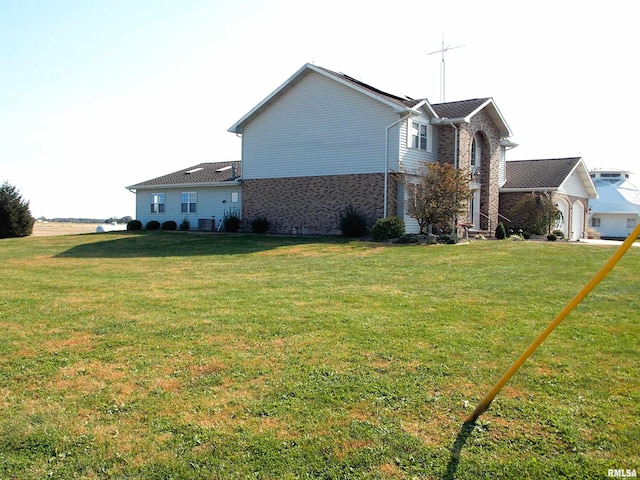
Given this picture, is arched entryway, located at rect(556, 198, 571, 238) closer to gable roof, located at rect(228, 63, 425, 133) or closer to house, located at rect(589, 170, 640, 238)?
gable roof, located at rect(228, 63, 425, 133)

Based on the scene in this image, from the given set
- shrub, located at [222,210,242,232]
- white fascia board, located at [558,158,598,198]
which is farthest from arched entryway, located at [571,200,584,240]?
shrub, located at [222,210,242,232]

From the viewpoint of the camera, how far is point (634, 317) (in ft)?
26.3

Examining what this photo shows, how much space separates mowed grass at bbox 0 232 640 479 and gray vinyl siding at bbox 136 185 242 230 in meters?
20.4

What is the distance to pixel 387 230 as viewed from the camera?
847 inches

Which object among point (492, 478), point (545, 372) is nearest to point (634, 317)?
point (545, 372)

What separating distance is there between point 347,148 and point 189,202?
12.6 metres

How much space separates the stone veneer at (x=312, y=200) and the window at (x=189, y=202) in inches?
189

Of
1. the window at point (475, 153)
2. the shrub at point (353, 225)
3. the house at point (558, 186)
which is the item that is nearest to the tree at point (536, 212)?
the house at point (558, 186)

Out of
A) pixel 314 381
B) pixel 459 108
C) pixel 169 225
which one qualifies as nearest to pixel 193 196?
pixel 169 225

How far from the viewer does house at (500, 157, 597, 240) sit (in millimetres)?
30625

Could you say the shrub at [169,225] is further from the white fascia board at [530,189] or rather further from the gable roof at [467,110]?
the white fascia board at [530,189]

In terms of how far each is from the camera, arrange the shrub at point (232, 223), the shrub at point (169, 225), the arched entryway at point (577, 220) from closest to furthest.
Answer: the shrub at point (232, 223)
the shrub at point (169, 225)
the arched entryway at point (577, 220)

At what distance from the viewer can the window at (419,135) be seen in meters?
24.7

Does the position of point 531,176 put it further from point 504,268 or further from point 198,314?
point 198,314
